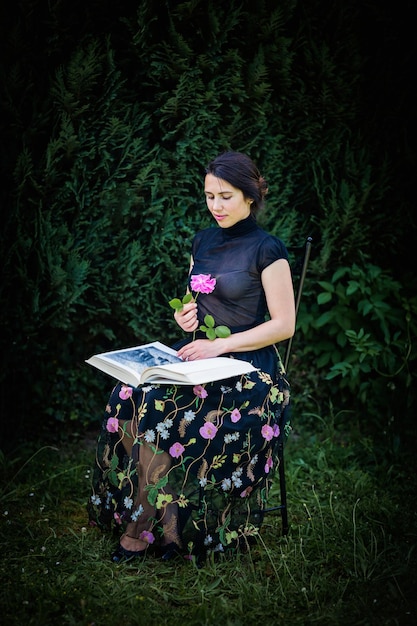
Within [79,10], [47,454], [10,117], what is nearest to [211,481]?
[47,454]

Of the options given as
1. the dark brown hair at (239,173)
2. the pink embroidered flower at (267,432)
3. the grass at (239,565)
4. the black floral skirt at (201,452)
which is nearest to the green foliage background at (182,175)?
the grass at (239,565)

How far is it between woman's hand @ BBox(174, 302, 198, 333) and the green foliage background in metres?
0.86

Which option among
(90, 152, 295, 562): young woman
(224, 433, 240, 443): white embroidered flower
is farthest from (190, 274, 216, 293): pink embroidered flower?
(224, 433, 240, 443): white embroidered flower

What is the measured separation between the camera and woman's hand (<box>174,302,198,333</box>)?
9.83 feet

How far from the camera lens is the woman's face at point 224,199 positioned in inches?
117

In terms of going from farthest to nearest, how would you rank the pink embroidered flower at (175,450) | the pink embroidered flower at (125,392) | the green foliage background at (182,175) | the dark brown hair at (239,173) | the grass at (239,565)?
the green foliage background at (182,175), the dark brown hair at (239,173), the pink embroidered flower at (125,392), the pink embroidered flower at (175,450), the grass at (239,565)

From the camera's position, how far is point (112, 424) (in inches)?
115

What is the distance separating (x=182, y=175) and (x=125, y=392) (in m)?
1.51

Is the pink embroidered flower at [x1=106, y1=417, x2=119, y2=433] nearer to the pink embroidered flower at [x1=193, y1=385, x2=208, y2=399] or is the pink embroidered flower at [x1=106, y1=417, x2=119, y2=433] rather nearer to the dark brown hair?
the pink embroidered flower at [x1=193, y1=385, x2=208, y2=399]

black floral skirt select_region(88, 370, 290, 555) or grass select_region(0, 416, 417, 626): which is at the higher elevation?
black floral skirt select_region(88, 370, 290, 555)

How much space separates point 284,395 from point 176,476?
0.67 metres

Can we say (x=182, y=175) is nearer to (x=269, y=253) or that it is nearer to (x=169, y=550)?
(x=269, y=253)

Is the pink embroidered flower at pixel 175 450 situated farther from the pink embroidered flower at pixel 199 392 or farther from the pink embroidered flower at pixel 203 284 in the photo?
the pink embroidered flower at pixel 203 284

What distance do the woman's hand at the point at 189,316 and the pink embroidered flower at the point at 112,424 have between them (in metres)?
0.53
